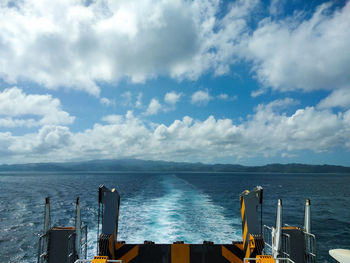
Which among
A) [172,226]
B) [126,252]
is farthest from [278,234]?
[172,226]

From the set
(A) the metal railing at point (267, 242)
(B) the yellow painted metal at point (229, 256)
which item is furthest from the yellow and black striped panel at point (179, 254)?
(A) the metal railing at point (267, 242)

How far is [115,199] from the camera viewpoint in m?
7.88

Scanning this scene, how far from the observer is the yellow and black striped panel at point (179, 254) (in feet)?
23.4

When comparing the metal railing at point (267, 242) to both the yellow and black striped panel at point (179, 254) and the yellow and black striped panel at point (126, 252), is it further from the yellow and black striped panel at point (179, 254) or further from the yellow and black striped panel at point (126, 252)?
the yellow and black striped panel at point (126, 252)

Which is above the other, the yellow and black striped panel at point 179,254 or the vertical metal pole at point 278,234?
the vertical metal pole at point 278,234

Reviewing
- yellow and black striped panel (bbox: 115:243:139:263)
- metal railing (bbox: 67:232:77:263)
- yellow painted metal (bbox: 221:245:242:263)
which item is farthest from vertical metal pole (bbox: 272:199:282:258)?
metal railing (bbox: 67:232:77:263)

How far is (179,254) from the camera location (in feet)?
23.5

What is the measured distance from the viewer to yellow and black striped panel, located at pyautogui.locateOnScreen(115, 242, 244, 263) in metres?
7.12

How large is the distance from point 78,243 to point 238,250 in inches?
187

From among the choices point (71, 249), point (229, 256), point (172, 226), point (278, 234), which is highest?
point (278, 234)

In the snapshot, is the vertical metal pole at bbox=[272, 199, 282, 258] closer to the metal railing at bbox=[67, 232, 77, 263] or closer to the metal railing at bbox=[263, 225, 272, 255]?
the metal railing at bbox=[263, 225, 272, 255]

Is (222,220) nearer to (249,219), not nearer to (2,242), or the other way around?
(249,219)

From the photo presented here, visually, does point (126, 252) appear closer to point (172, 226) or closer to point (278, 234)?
point (278, 234)

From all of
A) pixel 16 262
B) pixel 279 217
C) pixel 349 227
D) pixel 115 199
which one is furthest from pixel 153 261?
pixel 349 227
